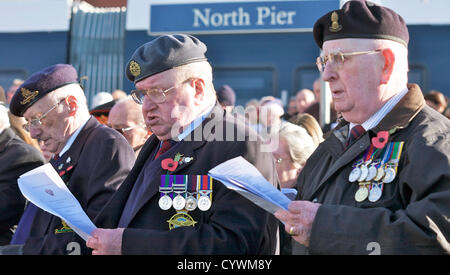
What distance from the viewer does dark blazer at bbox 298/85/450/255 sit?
264 centimetres

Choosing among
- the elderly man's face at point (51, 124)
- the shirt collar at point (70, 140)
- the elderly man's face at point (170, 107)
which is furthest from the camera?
the elderly man's face at point (51, 124)

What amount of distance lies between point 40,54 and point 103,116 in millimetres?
4688

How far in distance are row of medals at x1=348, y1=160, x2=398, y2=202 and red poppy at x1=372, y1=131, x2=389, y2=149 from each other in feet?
0.24

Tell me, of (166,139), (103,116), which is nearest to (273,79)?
(103,116)

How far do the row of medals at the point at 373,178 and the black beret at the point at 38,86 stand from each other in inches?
96.1

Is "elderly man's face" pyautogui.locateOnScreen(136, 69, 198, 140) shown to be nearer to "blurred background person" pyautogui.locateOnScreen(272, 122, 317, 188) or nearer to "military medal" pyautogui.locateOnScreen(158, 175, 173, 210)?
"military medal" pyautogui.locateOnScreen(158, 175, 173, 210)

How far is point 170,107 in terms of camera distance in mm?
3678

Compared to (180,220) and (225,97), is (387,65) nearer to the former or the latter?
(180,220)

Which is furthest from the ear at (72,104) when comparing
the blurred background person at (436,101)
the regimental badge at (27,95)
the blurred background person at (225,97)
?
the blurred background person at (436,101)

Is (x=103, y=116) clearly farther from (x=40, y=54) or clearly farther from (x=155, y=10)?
(x=40, y=54)

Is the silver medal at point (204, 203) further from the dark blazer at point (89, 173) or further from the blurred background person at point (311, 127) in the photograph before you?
the blurred background person at point (311, 127)

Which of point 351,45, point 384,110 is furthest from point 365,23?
point 384,110

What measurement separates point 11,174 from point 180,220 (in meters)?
2.16

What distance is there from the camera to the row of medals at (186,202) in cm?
335
